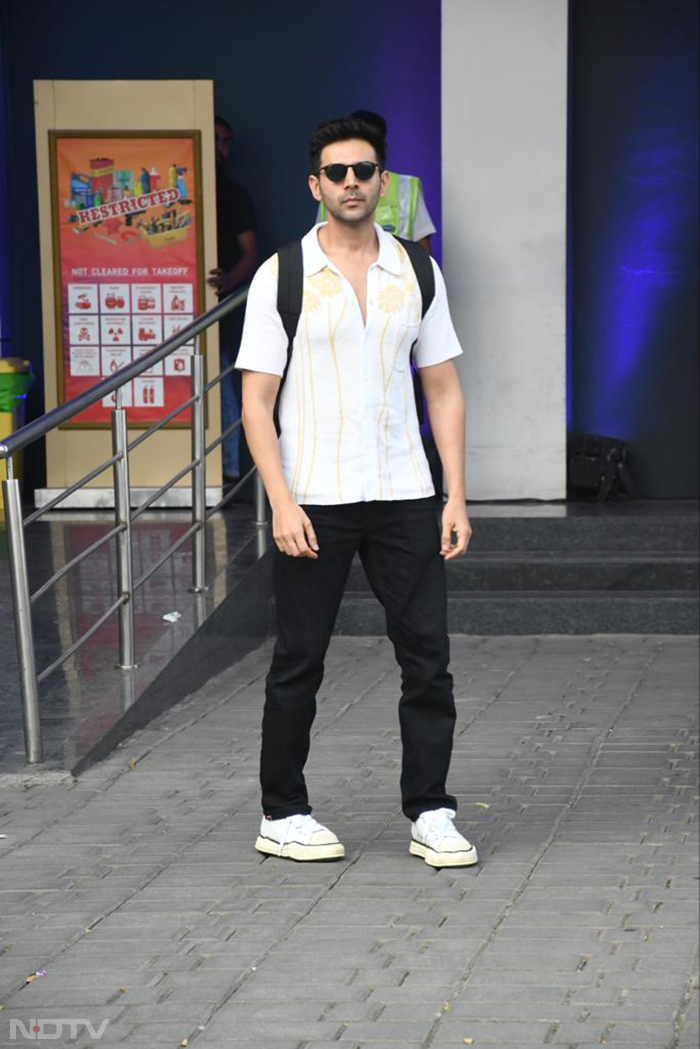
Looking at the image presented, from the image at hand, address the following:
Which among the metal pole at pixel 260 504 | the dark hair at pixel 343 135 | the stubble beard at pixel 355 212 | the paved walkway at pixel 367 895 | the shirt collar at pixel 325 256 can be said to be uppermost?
the dark hair at pixel 343 135

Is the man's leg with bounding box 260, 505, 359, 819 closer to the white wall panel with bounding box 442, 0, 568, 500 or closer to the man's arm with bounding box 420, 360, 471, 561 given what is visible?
the man's arm with bounding box 420, 360, 471, 561

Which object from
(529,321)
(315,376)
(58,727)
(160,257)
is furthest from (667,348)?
(315,376)

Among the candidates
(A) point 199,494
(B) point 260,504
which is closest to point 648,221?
(B) point 260,504

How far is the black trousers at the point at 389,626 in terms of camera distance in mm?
4828

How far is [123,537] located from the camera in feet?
22.0

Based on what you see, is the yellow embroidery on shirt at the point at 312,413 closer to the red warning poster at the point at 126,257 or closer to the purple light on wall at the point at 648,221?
the red warning poster at the point at 126,257

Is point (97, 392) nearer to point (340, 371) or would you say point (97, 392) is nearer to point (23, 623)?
point (23, 623)

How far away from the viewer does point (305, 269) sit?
186 inches

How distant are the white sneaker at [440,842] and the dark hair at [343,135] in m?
Answer: 1.78

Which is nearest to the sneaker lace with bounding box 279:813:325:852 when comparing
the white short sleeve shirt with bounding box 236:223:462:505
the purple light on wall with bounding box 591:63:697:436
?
the white short sleeve shirt with bounding box 236:223:462:505

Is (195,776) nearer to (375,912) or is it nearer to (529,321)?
(375,912)

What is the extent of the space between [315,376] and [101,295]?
230 inches

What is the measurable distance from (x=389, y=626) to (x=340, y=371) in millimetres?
739

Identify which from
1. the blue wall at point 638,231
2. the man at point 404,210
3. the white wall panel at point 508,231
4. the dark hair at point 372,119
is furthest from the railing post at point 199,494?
the blue wall at point 638,231
